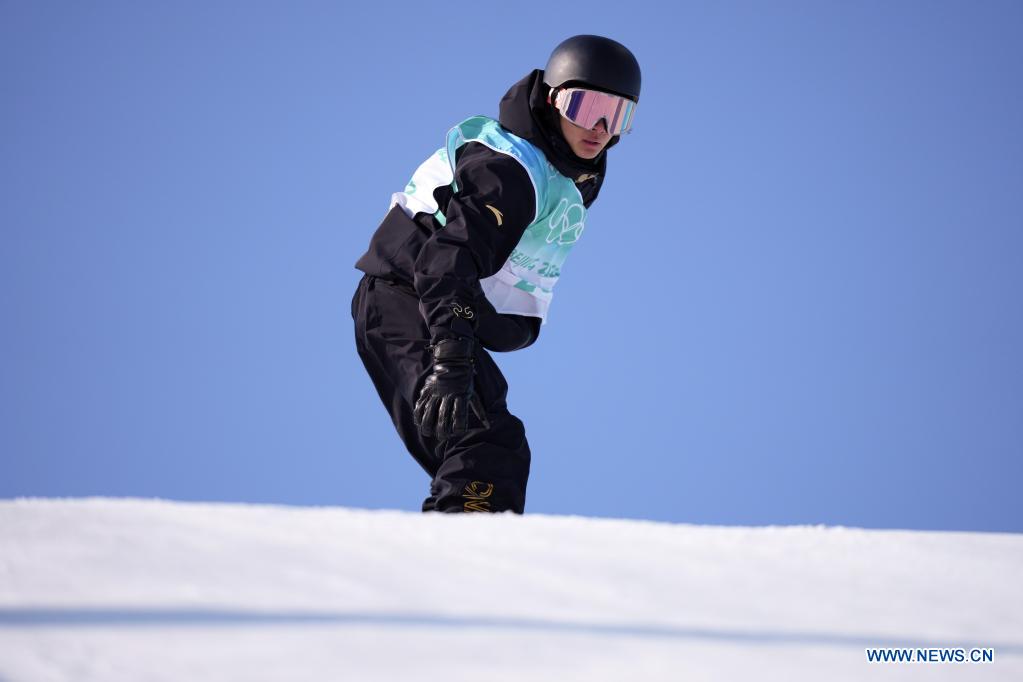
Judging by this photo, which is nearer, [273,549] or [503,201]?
[273,549]

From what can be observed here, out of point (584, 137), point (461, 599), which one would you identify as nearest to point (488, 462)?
point (584, 137)

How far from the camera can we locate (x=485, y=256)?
227cm

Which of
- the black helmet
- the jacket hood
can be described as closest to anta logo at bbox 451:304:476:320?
the jacket hood

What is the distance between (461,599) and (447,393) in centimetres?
123

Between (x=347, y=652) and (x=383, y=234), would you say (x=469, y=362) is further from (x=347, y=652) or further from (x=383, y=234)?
(x=347, y=652)

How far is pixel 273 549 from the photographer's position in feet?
3.53

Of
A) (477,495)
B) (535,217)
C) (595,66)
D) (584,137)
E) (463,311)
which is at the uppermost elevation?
(595,66)

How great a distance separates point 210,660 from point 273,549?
0.29 m

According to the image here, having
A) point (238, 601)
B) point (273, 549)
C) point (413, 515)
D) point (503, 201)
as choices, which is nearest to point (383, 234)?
point (503, 201)

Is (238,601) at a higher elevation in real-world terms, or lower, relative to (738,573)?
lower

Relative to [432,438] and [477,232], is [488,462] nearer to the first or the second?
[432,438]

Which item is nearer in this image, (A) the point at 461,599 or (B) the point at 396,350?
(A) the point at 461,599

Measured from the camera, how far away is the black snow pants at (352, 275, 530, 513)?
2.36 metres

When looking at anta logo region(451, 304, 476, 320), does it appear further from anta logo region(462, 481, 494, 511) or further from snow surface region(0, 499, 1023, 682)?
snow surface region(0, 499, 1023, 682)
